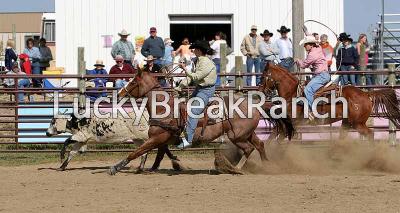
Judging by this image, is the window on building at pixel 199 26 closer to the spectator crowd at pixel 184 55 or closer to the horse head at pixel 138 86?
the spectator crowd at pixel 184 55

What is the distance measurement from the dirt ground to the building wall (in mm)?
7243

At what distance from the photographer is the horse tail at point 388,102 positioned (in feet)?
46.0

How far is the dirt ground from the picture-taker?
9242 millimetres

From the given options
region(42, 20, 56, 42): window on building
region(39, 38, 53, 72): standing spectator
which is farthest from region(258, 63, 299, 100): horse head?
region(42, 20, 56, 42): window on building

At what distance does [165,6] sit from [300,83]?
8.24 m

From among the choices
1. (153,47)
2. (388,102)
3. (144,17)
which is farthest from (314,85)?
(144,17)

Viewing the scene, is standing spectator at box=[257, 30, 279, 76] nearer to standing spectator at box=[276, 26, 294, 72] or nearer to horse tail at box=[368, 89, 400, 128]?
standing spectator at box=[276, 26, 294, 72]

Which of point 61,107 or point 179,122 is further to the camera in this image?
point 61,107

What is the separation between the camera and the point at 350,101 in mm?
14320

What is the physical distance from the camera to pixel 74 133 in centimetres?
1320

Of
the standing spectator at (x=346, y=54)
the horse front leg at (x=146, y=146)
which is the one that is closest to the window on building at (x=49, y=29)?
the standing spectator at (x=346, y=54)

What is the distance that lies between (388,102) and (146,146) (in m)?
4.30

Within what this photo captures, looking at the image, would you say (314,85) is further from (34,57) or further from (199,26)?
(199,26)

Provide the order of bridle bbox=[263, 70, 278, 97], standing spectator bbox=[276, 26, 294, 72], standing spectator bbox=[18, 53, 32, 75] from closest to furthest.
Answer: bridle bbox=[263, 70, 278, 97] < standing spectator bbox=[276, 26, 294, 72] < standing spectator bbox=[18, 53, 32, 75]
